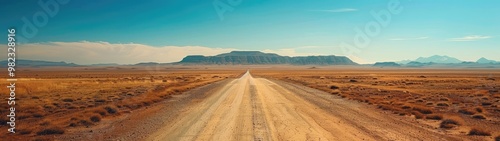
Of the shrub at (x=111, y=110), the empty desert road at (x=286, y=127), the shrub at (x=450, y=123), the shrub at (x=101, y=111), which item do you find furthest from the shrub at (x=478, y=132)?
the shrub at (x=111, y=110)

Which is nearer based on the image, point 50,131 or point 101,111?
point 50,131

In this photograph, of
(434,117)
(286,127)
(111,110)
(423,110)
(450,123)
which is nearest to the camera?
(286,127)

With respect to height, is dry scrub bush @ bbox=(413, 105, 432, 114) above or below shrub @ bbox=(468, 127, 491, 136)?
below

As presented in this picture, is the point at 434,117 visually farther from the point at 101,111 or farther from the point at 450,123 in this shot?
the point at 101,111

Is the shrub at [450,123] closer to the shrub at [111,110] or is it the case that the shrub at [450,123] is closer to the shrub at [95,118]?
the shrub at [95,118]

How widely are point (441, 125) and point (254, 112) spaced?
8.05 meters

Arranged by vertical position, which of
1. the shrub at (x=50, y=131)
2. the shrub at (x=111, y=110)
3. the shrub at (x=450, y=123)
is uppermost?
the shrub at (x=450, y=123)

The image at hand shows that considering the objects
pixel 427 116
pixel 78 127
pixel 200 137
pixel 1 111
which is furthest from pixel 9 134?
pixel 427 116

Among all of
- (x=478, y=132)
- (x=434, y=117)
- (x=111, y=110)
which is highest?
(x=478, y=132)

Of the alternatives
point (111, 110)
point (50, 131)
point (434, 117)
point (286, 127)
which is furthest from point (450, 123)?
point (111, 110)

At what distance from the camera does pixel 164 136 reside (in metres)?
11.3

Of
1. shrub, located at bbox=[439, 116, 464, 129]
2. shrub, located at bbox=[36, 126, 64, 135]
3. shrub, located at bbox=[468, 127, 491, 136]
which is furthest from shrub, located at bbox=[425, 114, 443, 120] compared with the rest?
shrub, located at bbox=[36, 126, 64, 135]

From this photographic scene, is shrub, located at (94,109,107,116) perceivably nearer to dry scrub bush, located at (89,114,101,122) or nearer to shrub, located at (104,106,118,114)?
shrub, located at (104,106,118,114)

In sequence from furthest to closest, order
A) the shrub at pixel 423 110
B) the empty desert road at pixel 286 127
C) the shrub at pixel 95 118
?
the shrub at pixel 423 110
the shrub at pixel 95 118
the empty desert road at pixel 286 127
